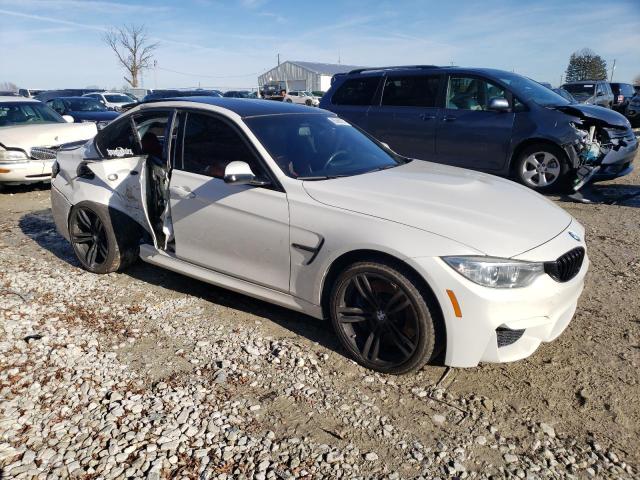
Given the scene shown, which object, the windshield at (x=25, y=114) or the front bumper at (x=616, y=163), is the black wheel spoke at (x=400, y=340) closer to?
the front bumper at (x=616, y=163)

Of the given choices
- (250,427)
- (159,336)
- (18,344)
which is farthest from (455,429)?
(18,344)

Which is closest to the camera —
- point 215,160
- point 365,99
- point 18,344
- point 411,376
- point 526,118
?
point 411,376

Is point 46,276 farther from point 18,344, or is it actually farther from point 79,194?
point 18,344

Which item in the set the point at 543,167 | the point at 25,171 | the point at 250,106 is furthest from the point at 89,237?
the point at 543,167

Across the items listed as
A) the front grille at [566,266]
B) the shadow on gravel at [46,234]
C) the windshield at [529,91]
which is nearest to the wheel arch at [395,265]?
the front grille at [566,266]

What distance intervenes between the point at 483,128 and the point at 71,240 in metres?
5.71

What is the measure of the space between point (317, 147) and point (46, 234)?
4.04 m

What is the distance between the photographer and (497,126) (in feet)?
24.1

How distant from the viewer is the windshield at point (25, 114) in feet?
29.2

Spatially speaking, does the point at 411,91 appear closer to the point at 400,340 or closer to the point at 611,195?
the point at 611,195

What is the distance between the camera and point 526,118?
23.6 ft

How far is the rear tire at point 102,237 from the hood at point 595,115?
6.06m

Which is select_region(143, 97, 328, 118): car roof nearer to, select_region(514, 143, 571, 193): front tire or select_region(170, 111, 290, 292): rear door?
select_region(170, 111, 290, 292): rear door

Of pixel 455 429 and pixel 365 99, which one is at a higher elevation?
pixel 365 99
